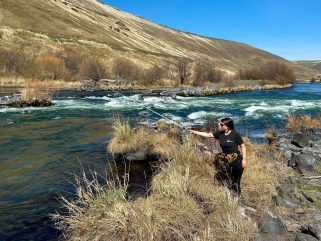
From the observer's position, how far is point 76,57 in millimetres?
59156

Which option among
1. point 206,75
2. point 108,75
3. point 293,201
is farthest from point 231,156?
point 206,75

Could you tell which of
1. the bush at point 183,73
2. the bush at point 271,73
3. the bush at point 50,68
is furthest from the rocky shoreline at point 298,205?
the bush at point 271,73

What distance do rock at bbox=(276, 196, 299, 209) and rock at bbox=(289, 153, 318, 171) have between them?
2.50m

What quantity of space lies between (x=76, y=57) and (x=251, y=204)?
180 ft

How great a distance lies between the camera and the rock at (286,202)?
307 inches

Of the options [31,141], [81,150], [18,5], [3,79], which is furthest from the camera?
[18,5]

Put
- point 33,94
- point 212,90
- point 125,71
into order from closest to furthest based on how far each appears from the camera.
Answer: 1. point 33,94
2. point 212,90
3. point 125,71

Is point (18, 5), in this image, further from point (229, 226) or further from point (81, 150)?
point (229, 226)

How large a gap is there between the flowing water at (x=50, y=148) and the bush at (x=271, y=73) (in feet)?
126

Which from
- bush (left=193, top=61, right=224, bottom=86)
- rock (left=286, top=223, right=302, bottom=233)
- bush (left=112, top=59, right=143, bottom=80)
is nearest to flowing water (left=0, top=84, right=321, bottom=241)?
rock (left=286, top=223, right=302, bottom=233)

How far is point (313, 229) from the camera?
638cm

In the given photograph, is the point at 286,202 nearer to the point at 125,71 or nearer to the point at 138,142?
the point at 138,142

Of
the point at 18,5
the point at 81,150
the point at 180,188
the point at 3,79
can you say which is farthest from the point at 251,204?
the point at 18,5

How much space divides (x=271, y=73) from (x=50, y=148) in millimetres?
59118
